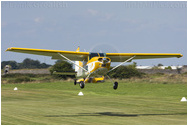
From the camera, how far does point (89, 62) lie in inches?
1024

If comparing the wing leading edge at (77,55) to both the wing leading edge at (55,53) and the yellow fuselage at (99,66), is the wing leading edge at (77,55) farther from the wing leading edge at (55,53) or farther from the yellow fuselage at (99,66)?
the yellow fuselage at (99,66)

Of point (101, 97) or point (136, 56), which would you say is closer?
point (136, 56)

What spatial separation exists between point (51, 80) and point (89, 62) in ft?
228

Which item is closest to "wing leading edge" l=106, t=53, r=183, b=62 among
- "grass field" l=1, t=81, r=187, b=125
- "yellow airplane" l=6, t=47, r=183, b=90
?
"yellow airplane" l=6, t=47, r=183, b=90

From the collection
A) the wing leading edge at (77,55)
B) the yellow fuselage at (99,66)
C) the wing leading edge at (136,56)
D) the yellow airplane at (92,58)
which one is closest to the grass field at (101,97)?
the wing leading edge at (136,56)

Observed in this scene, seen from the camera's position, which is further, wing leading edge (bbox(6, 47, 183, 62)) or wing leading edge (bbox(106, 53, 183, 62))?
wing leading edge (bbox(106, 53, 183, 62))

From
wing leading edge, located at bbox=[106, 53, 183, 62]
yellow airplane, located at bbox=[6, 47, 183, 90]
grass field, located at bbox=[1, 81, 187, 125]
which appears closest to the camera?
yellow airplane, located at bbox=[6, 47, 183, 90]

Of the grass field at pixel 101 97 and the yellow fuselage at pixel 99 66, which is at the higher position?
the yellow fuselage at pixel 99 66

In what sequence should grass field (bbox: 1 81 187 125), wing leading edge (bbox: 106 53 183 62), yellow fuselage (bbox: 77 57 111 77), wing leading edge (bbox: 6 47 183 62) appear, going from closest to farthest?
yellow fuselage (bbox: 77 57 111 77) → wing leading edge (bbox: 6 47 183 62) → wing leading edge (bbox: 106 53 183 62) → grass field (bbox: 1 81 187 125)

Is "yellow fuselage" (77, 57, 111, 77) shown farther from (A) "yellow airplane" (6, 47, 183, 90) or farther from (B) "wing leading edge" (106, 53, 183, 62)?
(B) "wing leading edge" (106, 53, 183, 62)

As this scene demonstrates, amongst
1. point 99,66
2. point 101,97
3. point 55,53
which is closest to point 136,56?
point 99,66

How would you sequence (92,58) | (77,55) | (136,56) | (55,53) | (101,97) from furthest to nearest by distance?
(101,97)
(136,56)
(77,55)
(55,53)
(92,58)

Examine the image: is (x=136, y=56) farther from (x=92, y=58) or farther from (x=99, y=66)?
(x=99, y=66)

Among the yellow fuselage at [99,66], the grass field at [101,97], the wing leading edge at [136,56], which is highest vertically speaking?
the wing leading edge at [136,56]
